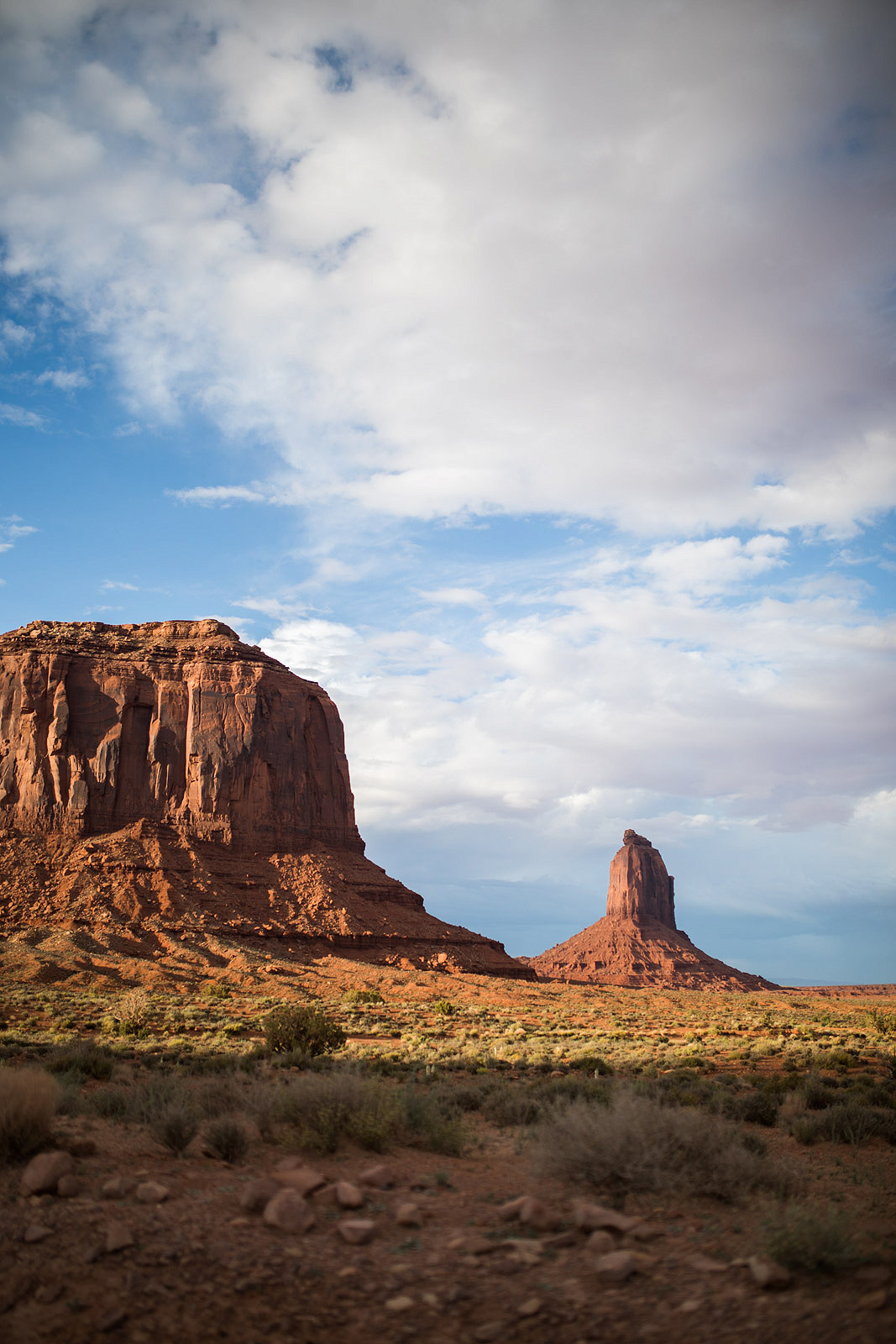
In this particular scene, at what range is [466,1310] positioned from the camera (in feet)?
18.5

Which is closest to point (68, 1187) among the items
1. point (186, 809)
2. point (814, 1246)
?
point (814, 1246)

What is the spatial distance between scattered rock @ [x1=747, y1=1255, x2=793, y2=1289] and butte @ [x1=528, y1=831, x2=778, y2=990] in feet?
308

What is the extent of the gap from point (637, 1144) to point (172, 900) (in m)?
48.3

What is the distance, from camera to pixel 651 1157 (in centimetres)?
826

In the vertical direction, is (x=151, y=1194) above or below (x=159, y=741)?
below

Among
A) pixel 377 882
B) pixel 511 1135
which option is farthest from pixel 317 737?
pixel 511 1135

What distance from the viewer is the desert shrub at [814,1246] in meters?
5.88

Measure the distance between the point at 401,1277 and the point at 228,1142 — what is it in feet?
13.2

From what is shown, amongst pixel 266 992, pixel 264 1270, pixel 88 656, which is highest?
pixel 88 656

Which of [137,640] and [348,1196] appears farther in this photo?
[137,640]

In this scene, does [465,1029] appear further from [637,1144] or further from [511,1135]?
[637,1144]

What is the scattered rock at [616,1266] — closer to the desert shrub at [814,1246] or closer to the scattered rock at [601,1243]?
the scattered rock at [601,1243]

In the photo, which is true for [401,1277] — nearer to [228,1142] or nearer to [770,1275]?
[770,1275]

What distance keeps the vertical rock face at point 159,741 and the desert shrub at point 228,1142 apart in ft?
175
